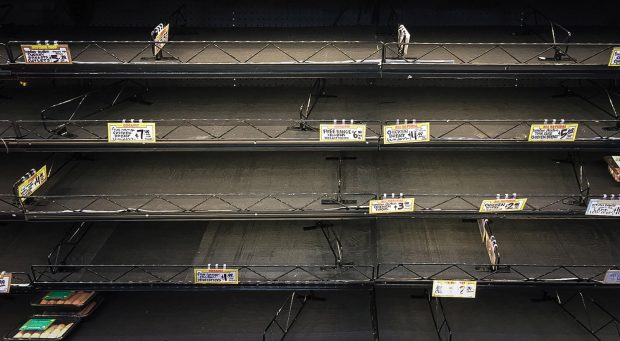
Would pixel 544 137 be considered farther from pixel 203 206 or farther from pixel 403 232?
pixel 203 206

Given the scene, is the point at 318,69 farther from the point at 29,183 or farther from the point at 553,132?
the point at 29,183

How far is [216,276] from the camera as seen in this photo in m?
7.43

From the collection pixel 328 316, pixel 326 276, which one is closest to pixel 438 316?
pixel 328 316

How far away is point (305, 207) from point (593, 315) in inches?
180

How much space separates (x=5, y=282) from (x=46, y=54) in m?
→ 3.18

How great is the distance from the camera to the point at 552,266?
7.21 metres

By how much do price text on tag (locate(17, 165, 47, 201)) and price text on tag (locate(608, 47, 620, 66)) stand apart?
7.56 meters

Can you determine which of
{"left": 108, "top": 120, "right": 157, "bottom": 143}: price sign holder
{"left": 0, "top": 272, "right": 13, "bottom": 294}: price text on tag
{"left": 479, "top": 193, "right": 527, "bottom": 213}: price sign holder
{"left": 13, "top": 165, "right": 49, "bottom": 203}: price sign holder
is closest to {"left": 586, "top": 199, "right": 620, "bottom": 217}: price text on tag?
{"left": 479, "top": 193, "right": 527, "bottom": 213}: price sign holder

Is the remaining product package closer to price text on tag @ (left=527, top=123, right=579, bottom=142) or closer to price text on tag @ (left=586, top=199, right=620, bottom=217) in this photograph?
price text on tag @ (left=586, top=199, right=620, bottom=217)


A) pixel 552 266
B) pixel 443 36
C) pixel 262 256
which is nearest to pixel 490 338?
pixel 552 266

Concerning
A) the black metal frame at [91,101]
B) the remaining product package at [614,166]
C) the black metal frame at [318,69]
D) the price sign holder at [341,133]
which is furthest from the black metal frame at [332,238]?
the remaining product package at [614,166]

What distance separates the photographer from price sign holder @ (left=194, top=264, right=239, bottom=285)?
736 centimetres

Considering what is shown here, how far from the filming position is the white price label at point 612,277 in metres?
7.27

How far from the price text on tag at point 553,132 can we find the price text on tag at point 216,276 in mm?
4289
